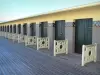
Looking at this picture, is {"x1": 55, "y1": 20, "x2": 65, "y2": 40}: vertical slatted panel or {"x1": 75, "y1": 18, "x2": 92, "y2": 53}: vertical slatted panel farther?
{"x1": 55, "y1": 20, "x2": 65, "y2": 40}: vertical slatted panel

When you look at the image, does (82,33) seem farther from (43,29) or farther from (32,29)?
(32,29)

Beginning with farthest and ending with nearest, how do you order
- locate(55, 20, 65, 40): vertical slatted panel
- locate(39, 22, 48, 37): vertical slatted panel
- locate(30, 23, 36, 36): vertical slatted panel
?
locate(30, 23, 36, 36): vertical slatted panel → locate(39, 22, 48, 37): vertical slatted panel → locate(55, 20, 65, 40): vertical slatted panel

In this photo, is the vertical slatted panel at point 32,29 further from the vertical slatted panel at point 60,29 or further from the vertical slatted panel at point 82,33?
the vertical slatted panel at point 82,33

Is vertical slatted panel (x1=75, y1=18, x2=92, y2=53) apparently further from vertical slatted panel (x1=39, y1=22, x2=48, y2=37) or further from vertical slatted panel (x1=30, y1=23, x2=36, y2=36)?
vertical slatted panel (x1=30, y1=23, x2=36, y2=36)

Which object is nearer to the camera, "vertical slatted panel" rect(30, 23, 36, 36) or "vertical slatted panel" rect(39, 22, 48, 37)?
"vertical slatted panel" rect(39, 22, 48, 37)

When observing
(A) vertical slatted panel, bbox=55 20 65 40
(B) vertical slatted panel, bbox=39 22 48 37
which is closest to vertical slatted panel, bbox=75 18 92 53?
(A) vertical slatted panel, bbox=55 20 65 40

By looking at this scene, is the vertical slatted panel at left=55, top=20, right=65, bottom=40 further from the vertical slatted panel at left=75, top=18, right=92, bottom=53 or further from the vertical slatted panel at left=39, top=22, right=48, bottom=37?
the vertical slatted panel at left=39, top=22, right=48, bottom=37

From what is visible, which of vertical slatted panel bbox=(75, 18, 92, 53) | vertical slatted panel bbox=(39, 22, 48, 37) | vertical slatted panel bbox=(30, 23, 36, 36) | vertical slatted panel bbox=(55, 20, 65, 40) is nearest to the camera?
vertical slatted panel bbox=(75, 18, 92, 53)

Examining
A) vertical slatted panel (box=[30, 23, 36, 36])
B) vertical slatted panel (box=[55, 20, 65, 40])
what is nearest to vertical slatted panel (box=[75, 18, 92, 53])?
vertical slatted panel (box=[55, 20, 65, 40])

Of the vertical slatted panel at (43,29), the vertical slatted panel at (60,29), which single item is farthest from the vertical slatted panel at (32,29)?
the vertical slatted panel at (60,29)

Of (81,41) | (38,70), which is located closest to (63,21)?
(81,41)

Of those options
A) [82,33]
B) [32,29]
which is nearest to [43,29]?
[32,29]

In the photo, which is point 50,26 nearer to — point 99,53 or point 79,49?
point 79,49

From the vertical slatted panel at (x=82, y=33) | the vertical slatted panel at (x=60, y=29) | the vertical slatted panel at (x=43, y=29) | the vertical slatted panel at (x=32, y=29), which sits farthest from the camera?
the vertical slatted panel at (x=32, y=29)
